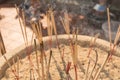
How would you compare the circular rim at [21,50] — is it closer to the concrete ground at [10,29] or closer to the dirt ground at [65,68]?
the dirt ground at [65,68]

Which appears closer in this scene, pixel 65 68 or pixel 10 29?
pixel 65 68

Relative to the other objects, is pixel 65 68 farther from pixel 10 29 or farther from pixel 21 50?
pixel 10 29

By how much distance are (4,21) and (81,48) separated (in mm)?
2795

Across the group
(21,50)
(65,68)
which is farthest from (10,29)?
(65,68)

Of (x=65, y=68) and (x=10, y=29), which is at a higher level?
(x=65, y=68)

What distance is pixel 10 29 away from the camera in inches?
194

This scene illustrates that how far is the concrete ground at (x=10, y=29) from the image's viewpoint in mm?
4461

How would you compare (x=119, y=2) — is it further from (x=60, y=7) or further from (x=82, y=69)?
(x=82, y=69)

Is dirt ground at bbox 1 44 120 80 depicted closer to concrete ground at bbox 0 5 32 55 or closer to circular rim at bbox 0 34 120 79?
circular rim at bbox 0 34 120 79

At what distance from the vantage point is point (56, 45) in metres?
2.88

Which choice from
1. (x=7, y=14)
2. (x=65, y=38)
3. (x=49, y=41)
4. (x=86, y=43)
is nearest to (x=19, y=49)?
(x=49, y=41)

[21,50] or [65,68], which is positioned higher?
[21,50]

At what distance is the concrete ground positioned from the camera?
446 cm

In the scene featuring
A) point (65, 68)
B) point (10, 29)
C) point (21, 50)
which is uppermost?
point (21, 50)
